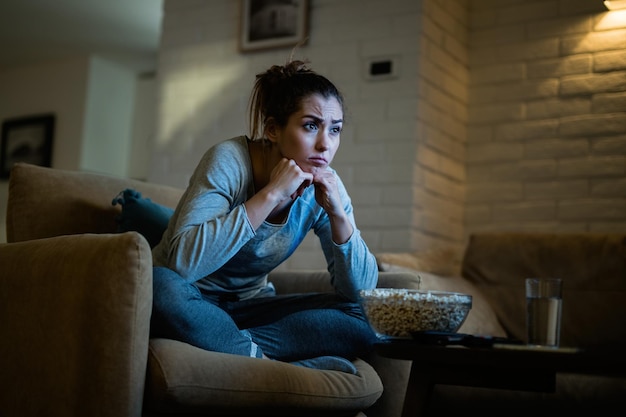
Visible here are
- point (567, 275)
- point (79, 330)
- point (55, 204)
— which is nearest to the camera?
point (79, 330)

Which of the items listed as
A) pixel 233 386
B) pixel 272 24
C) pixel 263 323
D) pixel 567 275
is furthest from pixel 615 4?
pixel 233 386

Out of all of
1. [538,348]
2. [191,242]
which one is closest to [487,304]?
[191,242]

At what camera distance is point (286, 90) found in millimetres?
2012

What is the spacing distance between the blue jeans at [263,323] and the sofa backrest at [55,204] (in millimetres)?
431

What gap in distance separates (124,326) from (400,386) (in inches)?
30.6

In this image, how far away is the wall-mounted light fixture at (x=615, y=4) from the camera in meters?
3.39

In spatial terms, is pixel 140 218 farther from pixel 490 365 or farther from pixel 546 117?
pixel 546 117

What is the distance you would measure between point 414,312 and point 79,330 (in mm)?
623

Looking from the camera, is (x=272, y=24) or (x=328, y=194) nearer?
(x=328, y=194)

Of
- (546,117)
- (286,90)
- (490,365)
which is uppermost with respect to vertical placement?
(546,117)

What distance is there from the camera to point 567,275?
2.66m

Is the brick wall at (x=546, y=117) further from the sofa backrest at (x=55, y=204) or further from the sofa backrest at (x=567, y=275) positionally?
the sofa backrest at (x=55, y=204)

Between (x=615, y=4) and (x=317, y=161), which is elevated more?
(x=615, y=4)

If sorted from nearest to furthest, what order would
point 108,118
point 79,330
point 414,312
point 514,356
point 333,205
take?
point 514,356 → point 414,312 → point 79,330 → point 333,205 → point 108,118
